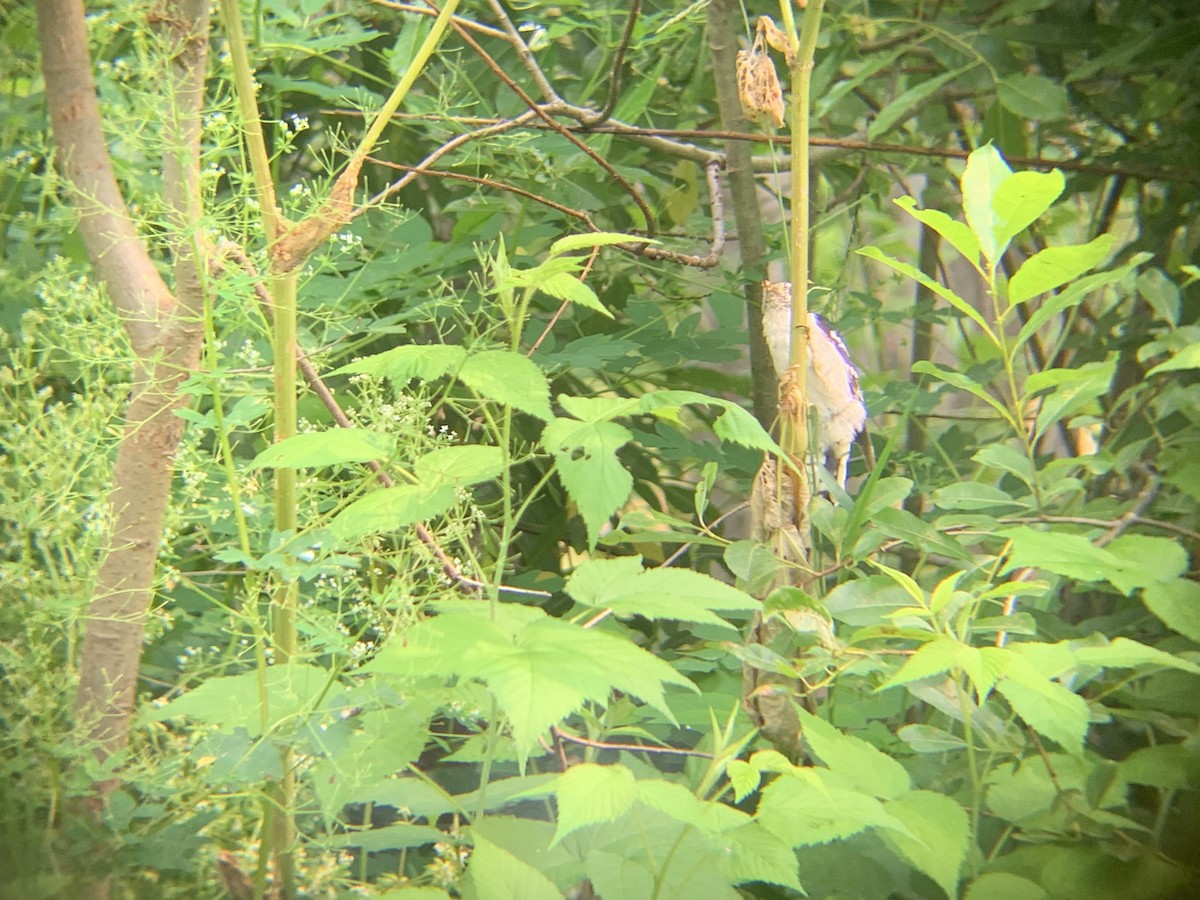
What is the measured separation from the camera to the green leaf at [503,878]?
41 cm

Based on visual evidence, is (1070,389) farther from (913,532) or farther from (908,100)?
(908,100)

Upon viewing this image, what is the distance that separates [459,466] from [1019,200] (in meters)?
0.28

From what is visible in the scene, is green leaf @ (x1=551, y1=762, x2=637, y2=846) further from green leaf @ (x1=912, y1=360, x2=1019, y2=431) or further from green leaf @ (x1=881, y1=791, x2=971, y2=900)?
green leaf @ (x1=912, y1=360, x2=1019, y2=431)

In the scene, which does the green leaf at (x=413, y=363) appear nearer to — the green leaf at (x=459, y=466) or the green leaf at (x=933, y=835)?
the green leaf at (x=459, y=466)

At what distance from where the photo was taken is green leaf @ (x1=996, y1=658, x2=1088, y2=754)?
413 mm

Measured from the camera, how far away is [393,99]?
481 mm

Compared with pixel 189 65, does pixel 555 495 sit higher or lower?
lower

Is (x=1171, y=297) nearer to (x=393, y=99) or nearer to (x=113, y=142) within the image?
(x=393, y=99)

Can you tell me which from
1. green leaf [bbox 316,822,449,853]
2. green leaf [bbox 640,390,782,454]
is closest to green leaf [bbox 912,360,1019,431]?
green leaf [bbox 640,390,782,454]

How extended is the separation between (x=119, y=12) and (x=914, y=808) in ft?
1.90

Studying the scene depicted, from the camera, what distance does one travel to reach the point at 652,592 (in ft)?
1.39

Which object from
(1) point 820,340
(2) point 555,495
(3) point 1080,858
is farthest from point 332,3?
(3) point 1080,858

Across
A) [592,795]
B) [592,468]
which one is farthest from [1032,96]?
[592,795]

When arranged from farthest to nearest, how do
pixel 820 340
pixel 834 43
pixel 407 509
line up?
pixel 834 43 < pixel 820 340 < pixel 407 509
